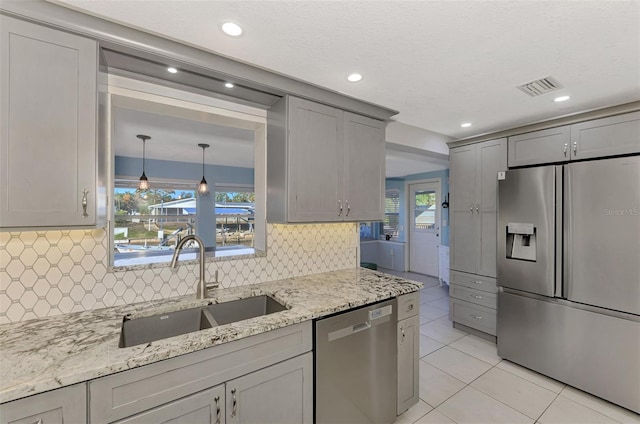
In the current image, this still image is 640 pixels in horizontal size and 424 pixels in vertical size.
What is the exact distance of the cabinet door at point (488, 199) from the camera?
3.08 m

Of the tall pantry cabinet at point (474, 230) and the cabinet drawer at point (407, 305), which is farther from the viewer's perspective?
the tall pantry cabinet at point (474, 230)

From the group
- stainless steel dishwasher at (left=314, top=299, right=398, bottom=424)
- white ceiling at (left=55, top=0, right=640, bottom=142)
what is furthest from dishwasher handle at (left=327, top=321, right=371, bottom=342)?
white ceiling at (left=55, top=0, right=640, bottom=142)

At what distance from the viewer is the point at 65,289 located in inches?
61.2

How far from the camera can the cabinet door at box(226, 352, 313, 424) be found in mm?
1355

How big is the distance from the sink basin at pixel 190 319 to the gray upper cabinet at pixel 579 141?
112 inches

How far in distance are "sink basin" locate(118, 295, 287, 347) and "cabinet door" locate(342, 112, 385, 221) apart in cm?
96

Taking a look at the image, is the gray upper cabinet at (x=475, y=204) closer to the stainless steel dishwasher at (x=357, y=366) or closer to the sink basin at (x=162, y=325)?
the stainless steel dishwasher at (x=357, y=366)

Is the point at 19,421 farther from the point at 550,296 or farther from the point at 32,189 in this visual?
the point at 550,296

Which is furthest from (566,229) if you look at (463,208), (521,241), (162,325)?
(162,325)

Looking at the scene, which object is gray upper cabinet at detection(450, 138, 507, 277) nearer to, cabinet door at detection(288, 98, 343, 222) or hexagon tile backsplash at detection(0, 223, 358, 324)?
cabinet door at detection(288, 98, 343, 222)

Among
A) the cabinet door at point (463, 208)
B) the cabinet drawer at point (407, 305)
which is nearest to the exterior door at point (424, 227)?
the cabinet door at point (463, 208)

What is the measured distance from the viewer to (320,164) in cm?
216

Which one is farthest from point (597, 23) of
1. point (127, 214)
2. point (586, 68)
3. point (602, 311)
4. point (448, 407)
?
point (127, 214)

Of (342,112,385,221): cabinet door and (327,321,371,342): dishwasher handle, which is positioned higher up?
(342,112,385,221): cabinet door
